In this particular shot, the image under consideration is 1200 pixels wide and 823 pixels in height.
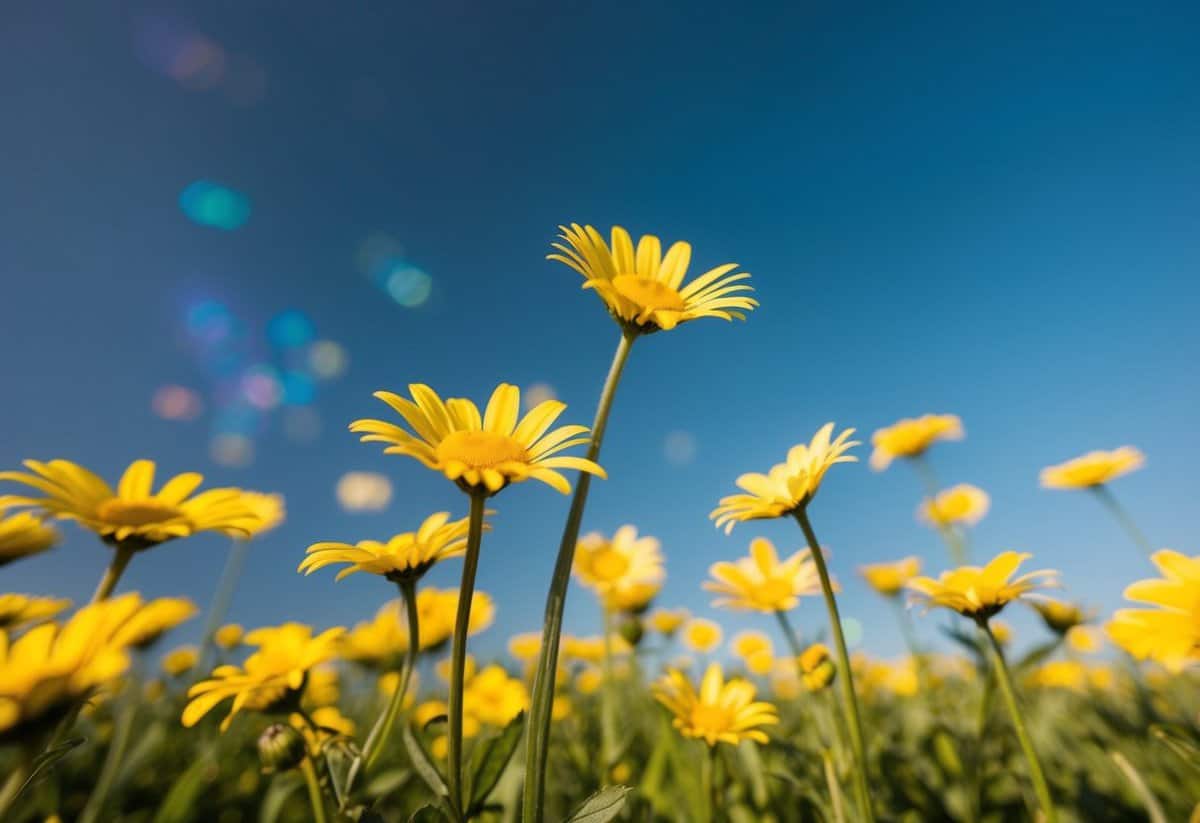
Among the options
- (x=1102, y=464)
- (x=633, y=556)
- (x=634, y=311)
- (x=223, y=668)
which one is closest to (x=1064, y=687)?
(x=1102, y=464)

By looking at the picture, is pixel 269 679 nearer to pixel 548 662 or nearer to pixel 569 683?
pixel 548 662

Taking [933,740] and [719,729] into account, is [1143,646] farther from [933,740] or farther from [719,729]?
[933,740]

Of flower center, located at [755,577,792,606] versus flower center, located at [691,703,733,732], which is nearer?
flower center, located at [691,703,733,732]

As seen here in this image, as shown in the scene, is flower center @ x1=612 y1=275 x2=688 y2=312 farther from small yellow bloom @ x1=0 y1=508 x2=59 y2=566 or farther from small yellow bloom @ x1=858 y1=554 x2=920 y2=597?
small yellow bloom @ x1=858 y1=554 x2=920 y2=597

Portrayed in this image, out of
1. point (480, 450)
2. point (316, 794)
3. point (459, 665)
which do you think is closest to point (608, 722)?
point (316, 794)

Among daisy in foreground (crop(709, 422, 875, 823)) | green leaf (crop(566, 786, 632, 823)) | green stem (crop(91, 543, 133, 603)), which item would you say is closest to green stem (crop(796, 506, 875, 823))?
daisy in foreground (crop(709, 422, 875, 823))

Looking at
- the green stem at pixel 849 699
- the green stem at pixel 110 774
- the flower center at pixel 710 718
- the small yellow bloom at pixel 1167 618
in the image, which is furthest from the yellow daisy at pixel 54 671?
the green stem at pixel 110 774

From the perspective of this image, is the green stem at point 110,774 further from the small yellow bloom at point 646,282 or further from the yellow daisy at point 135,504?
the small yellow bloom at point 646,282

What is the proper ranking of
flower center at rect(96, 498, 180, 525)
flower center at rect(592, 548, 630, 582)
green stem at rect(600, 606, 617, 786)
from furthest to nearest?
flower center at rect(592, 548, 630, 582) → green stem at rect(600, 606, 617, 786) → flower center at rect(96, 498, 180, 525)
